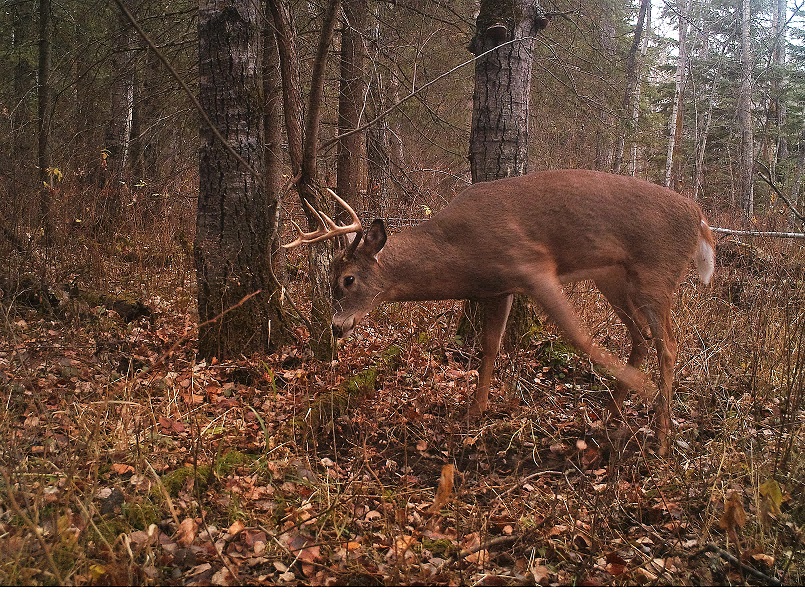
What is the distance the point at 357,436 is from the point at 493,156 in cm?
303

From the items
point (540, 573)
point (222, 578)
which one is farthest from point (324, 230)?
point (540, 573)

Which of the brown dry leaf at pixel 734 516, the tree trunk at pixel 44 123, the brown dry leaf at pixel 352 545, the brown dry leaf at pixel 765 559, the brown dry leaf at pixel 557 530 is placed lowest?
the brown dry leaf at pixel 352 545

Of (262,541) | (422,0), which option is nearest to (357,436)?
(262,541)

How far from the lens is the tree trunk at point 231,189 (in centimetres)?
574

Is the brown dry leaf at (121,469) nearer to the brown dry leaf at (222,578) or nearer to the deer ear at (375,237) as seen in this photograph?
the brown dry leaf at (222,578)

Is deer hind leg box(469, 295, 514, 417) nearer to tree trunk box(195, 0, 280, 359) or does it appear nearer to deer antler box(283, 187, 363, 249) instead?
deer antler box(283, 187, 363, 249)

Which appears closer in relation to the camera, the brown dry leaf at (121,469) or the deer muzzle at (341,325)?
the brown dry leaf at (121,469)

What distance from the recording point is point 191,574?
9.79ft

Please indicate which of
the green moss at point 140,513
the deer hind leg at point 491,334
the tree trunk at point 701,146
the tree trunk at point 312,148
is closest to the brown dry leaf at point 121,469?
the green moss at point 140,513

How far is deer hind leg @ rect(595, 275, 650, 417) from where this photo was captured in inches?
215

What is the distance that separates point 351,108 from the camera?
10.5 meters

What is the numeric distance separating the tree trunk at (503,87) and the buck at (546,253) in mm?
1033

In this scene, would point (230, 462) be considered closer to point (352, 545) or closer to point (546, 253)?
point (352, 545)

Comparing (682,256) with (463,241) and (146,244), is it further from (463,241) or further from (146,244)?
(146,244)
